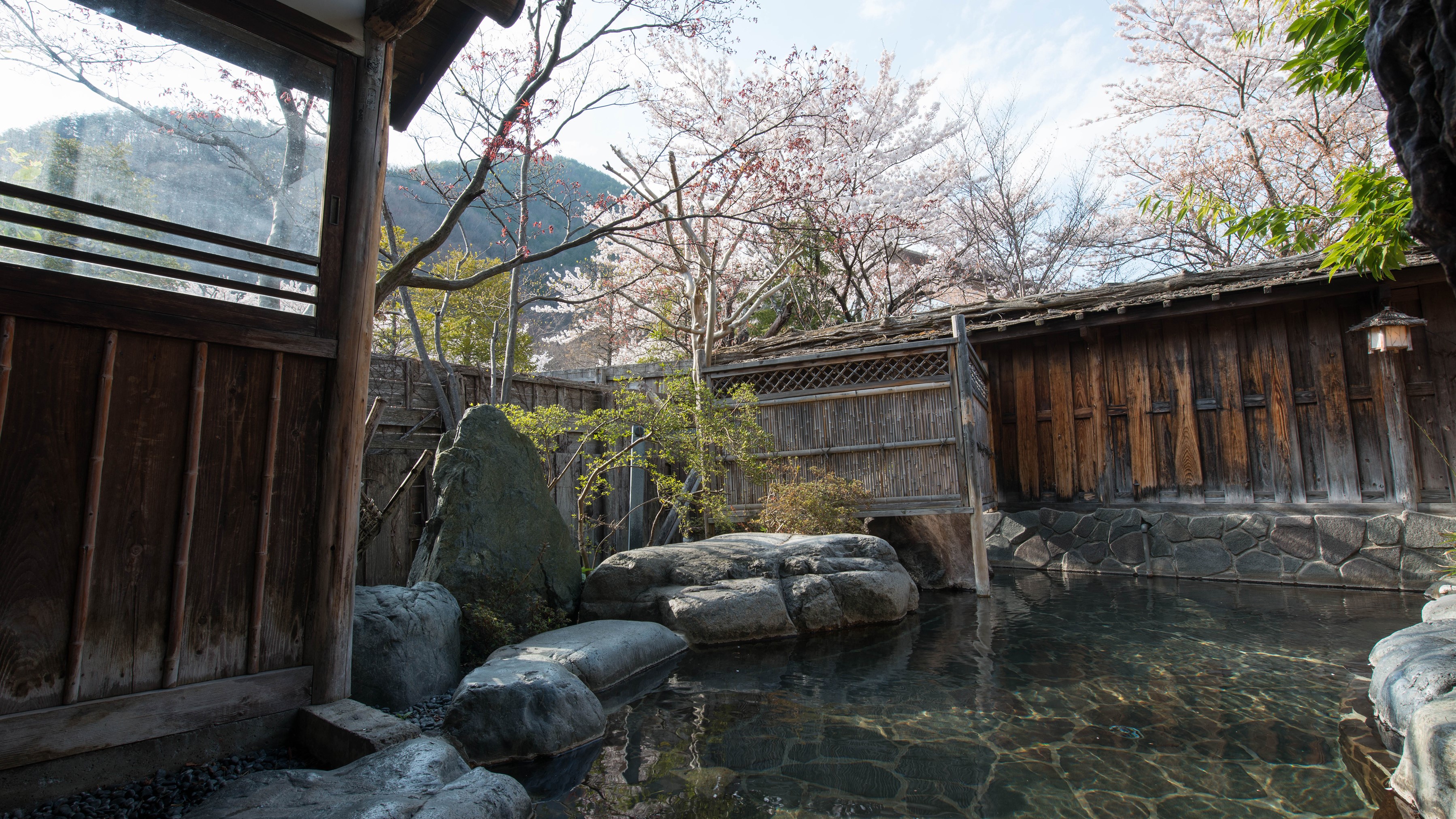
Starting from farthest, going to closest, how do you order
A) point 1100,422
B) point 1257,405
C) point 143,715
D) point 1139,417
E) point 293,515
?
point 1100,422 → point 1139,417 → point 1257,405 → point 293,515 → point 143,715

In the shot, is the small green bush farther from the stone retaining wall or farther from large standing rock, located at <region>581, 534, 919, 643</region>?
the stone retaining wall

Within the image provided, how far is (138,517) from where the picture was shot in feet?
10.1

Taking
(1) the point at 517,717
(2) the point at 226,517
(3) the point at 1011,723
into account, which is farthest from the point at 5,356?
(3) the point at 1011,723

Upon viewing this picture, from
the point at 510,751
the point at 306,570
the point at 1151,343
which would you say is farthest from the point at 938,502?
the point at 306,570

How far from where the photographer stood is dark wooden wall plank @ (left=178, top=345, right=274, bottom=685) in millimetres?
3225

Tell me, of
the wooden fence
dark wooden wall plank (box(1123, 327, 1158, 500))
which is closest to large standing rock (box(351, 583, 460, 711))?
the wooden fence

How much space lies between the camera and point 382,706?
4.47 metres

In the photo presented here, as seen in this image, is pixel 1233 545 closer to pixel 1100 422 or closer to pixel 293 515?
pixel 1100 422

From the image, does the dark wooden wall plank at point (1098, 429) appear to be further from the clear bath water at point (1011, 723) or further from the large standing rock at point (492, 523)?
the large standing rock at point (492, 523)

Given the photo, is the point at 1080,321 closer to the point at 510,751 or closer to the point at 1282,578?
the point at 1282,578

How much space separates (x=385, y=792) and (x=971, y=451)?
24.1ft

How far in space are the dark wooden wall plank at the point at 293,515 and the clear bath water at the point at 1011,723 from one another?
157cm

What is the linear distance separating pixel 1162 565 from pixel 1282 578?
1341 mm

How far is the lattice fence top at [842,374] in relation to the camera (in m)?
9.30
